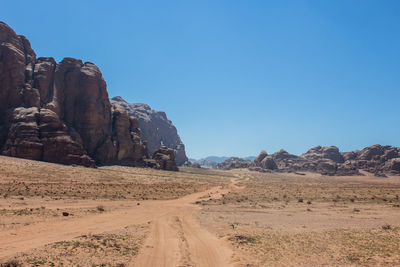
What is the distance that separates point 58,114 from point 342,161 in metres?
179

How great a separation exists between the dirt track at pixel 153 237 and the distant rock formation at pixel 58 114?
1943 inches

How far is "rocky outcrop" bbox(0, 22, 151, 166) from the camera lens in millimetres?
58938

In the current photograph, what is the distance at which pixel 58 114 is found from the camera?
70.8 meters

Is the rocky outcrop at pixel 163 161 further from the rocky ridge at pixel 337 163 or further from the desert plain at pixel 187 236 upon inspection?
the rocky ridge at pixel 337 163

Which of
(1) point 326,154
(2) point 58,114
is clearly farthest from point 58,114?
(1) point 326,154

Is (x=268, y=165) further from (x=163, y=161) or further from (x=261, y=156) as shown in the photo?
(x=163, y=161)

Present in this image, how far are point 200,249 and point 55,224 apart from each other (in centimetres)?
1069

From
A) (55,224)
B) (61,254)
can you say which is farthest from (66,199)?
(61,254)

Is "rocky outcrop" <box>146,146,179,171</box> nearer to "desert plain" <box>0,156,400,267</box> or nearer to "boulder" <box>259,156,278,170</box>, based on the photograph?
"desert plain" <box>0,156,400,267</box>

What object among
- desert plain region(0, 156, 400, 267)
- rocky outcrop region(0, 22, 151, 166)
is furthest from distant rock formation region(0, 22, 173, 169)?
desert plain region(0, 156, 400, 267)

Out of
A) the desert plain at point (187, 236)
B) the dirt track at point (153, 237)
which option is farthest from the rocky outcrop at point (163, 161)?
the dirt track at point (153, 237)

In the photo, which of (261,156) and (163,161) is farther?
(261,156)

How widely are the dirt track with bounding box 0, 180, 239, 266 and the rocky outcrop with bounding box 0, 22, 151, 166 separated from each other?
49.2 metres

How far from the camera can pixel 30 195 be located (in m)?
26.7
